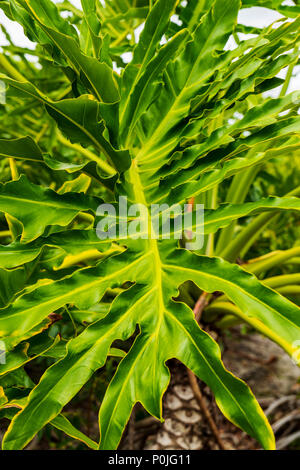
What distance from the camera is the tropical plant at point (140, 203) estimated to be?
48cm

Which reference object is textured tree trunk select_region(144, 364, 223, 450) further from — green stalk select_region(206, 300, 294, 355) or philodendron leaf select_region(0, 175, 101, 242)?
philodendron leaf select_region(0, 175, 101, 242)

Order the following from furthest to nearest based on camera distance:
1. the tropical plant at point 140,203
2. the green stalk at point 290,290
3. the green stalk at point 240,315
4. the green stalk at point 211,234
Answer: the green stalk at point 211,234
the green stalk at point 290,290
the green stalk at point 240,315
the tropical plant at point 140,203

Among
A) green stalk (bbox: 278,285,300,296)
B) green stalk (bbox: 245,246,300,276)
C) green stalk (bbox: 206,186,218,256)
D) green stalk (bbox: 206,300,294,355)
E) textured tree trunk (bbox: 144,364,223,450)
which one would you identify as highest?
green stalk (bbox: 206,186,218,256)

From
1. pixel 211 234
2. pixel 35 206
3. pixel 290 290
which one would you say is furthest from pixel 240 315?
pixel 35 206

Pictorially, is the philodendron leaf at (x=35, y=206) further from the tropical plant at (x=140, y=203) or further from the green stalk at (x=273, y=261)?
the green stalk at (x=273, y=261)

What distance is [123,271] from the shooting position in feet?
1.88

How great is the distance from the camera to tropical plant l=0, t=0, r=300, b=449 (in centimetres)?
48

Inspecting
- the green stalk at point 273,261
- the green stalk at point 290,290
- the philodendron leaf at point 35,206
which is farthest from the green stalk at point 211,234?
the philodendron leaf at point 35,206

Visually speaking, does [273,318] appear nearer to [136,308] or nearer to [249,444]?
[136,308]

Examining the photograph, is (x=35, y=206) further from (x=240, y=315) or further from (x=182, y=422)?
(x=182, y=422)

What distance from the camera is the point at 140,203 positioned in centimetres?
67

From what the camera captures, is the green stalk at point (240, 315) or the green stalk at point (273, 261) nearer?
the green stalk at point (240, 315)

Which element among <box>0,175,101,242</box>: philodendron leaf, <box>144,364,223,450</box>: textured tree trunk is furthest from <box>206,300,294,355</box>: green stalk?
<box>0,175,101,242</box>: philodendron leaf

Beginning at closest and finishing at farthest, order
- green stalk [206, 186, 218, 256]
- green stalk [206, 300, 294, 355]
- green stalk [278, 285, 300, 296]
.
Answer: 1. green stalk [206, 300, 294, 355]
2. green stalk [278, 285, 300, 296]
3. green stalk [206, 186, 218, 256]
